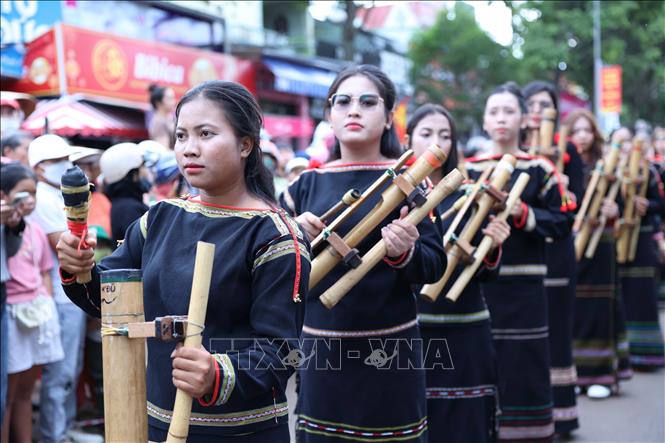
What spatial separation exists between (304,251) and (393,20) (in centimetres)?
4716

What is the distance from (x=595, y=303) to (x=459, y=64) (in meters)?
22.6

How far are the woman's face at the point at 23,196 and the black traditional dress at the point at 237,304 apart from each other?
2374mm

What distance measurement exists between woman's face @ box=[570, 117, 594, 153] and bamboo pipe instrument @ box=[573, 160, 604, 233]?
19cm

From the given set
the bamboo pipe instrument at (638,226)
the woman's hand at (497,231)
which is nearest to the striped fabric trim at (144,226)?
the woman's hand at (497,231)

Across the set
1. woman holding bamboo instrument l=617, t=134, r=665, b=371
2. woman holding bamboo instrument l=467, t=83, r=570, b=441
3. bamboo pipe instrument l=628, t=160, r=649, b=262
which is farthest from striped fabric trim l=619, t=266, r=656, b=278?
woman holding bamboo instrument l=467, t=83, r=570, b=441

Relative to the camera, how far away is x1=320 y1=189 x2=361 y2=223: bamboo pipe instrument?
11.1ft

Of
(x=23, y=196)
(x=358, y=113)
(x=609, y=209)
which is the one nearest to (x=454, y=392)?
(x=358, y=113)

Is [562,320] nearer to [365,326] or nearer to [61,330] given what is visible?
[365,326]

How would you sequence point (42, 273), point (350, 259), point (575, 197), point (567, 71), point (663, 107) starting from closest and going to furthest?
point (350, 259), point (42, 273), point (575, 197), point (567, 71), point (663, 107)

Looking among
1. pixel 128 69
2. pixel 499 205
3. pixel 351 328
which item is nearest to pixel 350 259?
pixel 351 328

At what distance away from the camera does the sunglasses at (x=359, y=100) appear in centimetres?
356

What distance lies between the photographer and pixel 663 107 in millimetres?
31781

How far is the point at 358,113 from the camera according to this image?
356 cm

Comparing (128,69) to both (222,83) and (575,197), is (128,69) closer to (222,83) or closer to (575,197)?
(575,197)
